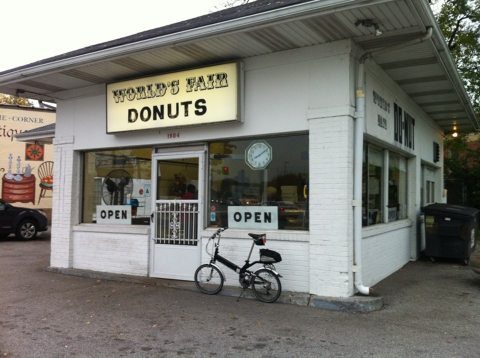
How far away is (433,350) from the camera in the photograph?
484 centimetres

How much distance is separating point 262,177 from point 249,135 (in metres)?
0.67

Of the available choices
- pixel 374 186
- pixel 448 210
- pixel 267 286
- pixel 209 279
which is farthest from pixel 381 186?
pixel 209 279

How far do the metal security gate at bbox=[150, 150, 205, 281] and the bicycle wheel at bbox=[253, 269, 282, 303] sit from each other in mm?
1397

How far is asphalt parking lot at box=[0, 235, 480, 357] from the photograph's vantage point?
4848 millimetres

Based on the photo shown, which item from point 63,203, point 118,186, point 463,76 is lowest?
point 63,203

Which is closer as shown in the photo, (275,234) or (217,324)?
(217,324)


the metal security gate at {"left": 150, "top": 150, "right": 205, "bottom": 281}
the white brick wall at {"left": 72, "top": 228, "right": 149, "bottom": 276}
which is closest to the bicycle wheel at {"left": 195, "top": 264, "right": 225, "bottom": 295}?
the metal security gate at {"left": 150, "top": 150, "right": 205, "bottom": 281}

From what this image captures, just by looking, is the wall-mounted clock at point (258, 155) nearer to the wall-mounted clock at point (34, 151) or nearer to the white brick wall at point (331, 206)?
the white brick wall at point (331, 206)

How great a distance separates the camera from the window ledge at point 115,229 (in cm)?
842

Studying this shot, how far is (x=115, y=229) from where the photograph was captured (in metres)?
8.73

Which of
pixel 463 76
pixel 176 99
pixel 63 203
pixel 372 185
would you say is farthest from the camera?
pixel 463 76

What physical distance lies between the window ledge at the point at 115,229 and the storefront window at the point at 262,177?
53.5 inches

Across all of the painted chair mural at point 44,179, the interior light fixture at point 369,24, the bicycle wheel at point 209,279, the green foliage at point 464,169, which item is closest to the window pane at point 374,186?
the interior light fixture at point 369,24

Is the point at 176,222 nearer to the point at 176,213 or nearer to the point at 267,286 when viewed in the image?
the point at 176,213
